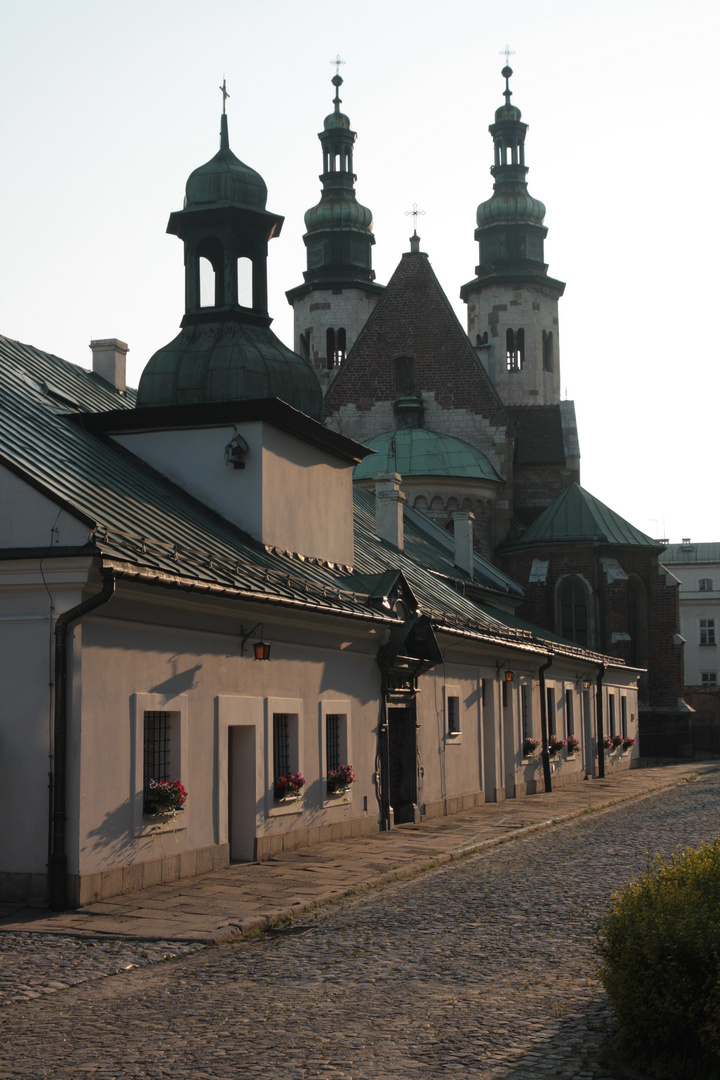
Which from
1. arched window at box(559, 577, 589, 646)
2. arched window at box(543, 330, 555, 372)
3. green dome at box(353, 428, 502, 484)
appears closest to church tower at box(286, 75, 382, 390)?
arched window at box(543, 330, 555, 372)

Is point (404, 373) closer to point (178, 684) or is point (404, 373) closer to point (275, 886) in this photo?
point (178, 684)

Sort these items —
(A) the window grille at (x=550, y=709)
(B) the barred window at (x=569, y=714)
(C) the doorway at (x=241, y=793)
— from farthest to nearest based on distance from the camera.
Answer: (B) the barred window at (x=569, y=714), (A) the window grille at (x=550, y=709), (C) the doorway at (x=241, y=793)

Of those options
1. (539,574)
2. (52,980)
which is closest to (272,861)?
(52,980)

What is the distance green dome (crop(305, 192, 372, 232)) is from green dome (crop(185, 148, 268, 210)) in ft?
141

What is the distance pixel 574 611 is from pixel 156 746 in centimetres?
3556

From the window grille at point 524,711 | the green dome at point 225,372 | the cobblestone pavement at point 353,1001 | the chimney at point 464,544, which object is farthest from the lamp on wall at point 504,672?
the cobblestone pavement at point 353,1001

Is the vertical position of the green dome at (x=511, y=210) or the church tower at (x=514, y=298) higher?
the green dome at (x=511, y=210)

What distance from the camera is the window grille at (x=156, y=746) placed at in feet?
46.0

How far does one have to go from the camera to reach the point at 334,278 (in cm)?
6350

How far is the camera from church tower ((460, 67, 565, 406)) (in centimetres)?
6375

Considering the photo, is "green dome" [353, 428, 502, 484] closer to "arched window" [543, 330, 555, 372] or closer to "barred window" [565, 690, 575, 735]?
"barred window" [565, 690, 575, 735]

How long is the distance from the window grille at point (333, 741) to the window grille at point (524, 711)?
35.8 ft

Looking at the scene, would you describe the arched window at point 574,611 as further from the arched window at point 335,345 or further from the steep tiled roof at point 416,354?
the arched window at point 335,345

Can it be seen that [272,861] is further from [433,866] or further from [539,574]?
[539,574]
